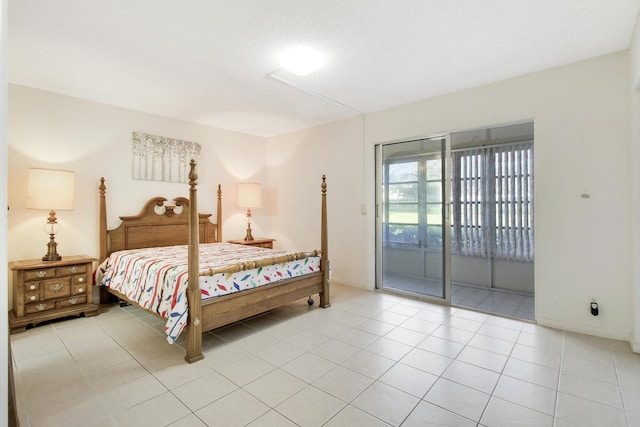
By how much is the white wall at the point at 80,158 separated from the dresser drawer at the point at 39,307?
2.20 feet

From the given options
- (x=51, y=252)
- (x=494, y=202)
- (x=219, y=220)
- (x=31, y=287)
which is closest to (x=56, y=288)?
(x=31, y=287)

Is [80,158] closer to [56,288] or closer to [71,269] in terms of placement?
[71,269]

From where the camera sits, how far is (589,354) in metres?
2.38

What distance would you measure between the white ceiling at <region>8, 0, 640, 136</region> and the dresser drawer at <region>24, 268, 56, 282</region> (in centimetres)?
191

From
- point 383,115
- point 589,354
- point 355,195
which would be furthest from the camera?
point 355,195

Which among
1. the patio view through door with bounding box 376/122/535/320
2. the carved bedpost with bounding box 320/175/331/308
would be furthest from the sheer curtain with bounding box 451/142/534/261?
the carved bedpost with bounding box 320/175/331/308

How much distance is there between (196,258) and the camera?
2.36 metres

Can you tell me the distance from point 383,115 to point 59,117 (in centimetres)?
389

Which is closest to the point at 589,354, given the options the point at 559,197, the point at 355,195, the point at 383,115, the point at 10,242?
the point at 559,197

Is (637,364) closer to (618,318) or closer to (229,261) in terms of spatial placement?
(618,318)

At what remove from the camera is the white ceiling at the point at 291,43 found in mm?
2072

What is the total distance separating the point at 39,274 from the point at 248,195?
266 centimetres

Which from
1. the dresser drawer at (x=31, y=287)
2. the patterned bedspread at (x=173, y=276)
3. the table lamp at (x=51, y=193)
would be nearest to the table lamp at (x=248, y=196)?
the patterned bedspread at (x=173, y=276)

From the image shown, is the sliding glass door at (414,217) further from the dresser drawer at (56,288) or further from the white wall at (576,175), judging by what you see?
the dresser drawer at (56,288)
